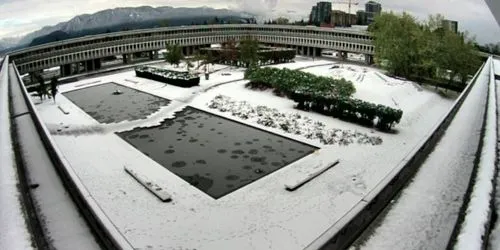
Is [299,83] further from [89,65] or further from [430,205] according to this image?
[89,65]

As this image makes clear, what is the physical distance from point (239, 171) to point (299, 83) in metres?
19.5

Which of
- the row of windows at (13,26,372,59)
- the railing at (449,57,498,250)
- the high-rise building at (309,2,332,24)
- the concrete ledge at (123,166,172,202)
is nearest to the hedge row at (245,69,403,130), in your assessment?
the railing at (449,57,498,250)

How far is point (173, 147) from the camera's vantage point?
24000 millimetres

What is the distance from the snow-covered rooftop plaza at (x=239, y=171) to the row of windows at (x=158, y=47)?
81.3 feet

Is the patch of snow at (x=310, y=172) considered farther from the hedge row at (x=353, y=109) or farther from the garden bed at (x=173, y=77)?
the garden bed at (x=173, y=77)

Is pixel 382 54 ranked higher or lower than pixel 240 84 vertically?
higher

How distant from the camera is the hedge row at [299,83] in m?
35.0

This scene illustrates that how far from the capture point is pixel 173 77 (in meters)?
45.3

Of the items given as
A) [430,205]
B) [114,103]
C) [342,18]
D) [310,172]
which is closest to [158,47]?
[114,103]

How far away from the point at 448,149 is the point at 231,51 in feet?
161

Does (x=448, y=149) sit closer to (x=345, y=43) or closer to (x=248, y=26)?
(x=345, y=43)

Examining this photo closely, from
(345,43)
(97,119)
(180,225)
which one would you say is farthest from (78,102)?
(345,43)

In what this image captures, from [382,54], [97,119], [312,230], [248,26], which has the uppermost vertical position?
[248,26]

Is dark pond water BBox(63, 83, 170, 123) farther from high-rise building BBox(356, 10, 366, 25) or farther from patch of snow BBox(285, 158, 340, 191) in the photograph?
high-rise building BBox(356, 10, 366, 25)
